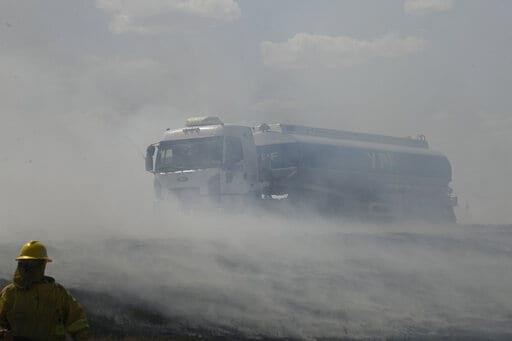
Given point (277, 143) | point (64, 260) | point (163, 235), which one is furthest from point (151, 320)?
point (277, 143)

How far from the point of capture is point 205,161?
21.0 meters

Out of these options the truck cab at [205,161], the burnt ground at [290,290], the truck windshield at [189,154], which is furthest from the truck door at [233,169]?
the burnt ground at [290,290]

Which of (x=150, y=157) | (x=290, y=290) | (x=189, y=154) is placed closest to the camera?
(x=290, y=290)

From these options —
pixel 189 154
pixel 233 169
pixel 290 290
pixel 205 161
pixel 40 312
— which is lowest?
pixel 290 290

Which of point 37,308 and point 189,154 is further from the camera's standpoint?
point 189,154

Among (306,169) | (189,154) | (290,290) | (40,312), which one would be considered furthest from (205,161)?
(40,312)

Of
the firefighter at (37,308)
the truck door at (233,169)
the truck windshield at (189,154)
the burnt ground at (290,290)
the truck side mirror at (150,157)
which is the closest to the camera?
the firefighter at (37,308)

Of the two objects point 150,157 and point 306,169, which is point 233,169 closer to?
point 150,157

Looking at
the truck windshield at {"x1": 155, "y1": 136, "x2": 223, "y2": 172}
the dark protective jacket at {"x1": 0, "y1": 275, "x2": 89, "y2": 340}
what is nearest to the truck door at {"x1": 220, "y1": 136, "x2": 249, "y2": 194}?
the truck windshield at {"x1": 155, "y1": 136, "x2": 223, "y2": 172}

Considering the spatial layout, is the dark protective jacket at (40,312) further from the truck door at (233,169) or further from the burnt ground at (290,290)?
the truck door at (233,169)

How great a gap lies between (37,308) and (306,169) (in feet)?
60.7

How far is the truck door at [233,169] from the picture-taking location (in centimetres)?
2072

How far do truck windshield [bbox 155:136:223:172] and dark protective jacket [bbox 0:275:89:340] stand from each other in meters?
15.2

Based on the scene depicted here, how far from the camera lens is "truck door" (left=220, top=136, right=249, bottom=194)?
68.0 feet
